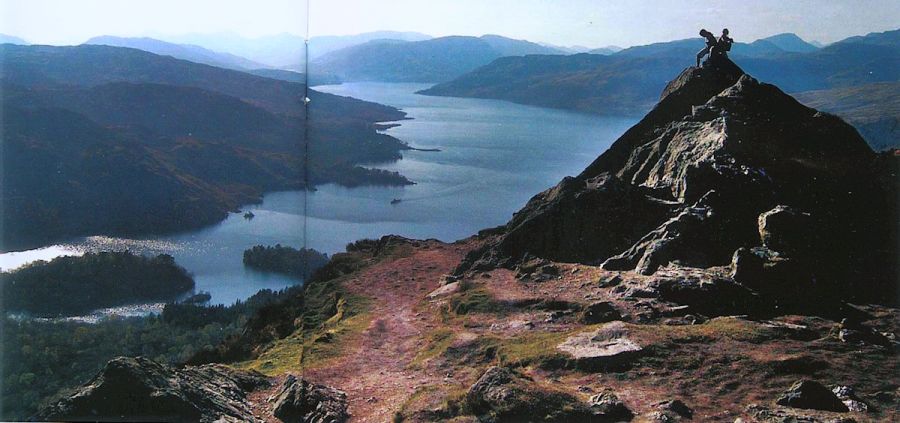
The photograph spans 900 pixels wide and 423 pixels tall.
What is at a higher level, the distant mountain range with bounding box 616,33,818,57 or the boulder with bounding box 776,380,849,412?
the distant mountain range with bounding box 616,33,818,57

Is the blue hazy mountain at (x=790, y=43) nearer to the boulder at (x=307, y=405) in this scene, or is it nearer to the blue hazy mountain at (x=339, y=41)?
the blue hazy mountain at (x=339, y=41)

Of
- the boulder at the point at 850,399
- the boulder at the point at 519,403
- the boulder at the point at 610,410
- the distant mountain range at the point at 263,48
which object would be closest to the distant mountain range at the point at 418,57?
the distant mountain range at the point at 263,48

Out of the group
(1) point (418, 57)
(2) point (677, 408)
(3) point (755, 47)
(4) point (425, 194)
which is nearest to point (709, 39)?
(2) point (677, 408)

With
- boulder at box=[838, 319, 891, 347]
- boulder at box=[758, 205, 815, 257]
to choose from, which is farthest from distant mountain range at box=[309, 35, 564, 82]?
boulder at box=[838, 319, 891, 347]

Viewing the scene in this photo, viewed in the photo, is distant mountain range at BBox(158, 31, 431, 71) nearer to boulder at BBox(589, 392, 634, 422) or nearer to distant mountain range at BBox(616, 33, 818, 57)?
boulder at BBox(589, 392, 634, 422)

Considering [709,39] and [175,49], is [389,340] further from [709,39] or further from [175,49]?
[709,39]

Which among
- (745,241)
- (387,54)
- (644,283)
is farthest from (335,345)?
(387,54)
